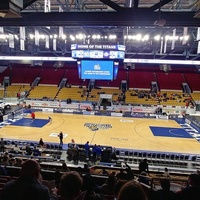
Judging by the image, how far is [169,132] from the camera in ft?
67.7

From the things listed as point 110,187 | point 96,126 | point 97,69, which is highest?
point 97,69

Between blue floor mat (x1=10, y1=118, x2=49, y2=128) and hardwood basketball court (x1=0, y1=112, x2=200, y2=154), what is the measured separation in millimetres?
786

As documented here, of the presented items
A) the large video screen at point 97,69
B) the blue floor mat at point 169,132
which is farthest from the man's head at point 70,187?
the large video screen at point 97,69

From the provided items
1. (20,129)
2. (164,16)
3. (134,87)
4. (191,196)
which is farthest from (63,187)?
(134,87)

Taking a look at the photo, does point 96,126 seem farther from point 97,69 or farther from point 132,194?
point 132,194

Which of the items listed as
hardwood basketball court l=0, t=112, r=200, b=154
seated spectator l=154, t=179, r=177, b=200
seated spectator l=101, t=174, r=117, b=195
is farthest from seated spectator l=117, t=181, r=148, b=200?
hardwood basketball court l=0, t=112, r=200, b=154

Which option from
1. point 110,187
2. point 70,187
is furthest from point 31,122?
point 70,187

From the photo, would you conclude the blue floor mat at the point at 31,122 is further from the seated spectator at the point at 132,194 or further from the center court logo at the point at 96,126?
the seated spectator at the point at 132,194

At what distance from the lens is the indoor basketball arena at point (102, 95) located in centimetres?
387

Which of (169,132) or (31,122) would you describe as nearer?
(169,132)

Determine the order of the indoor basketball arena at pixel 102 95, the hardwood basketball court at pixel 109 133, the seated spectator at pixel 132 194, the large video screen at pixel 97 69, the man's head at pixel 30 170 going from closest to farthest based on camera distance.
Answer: the seated spectator at pixel 132 194
the man's head at pixel 30 170
the indoor basketball arena at pixel 102 95
the hardwood basketball court at pixel 109 133
the large video screen at pixel 97 69

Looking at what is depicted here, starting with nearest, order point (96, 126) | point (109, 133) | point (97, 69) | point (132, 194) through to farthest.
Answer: point (132, 194)
point (109, 133)
point (97, 69)
point (96, 126)

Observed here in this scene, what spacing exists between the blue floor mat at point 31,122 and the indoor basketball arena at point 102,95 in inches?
4.3

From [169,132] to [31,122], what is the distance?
50.0ft
